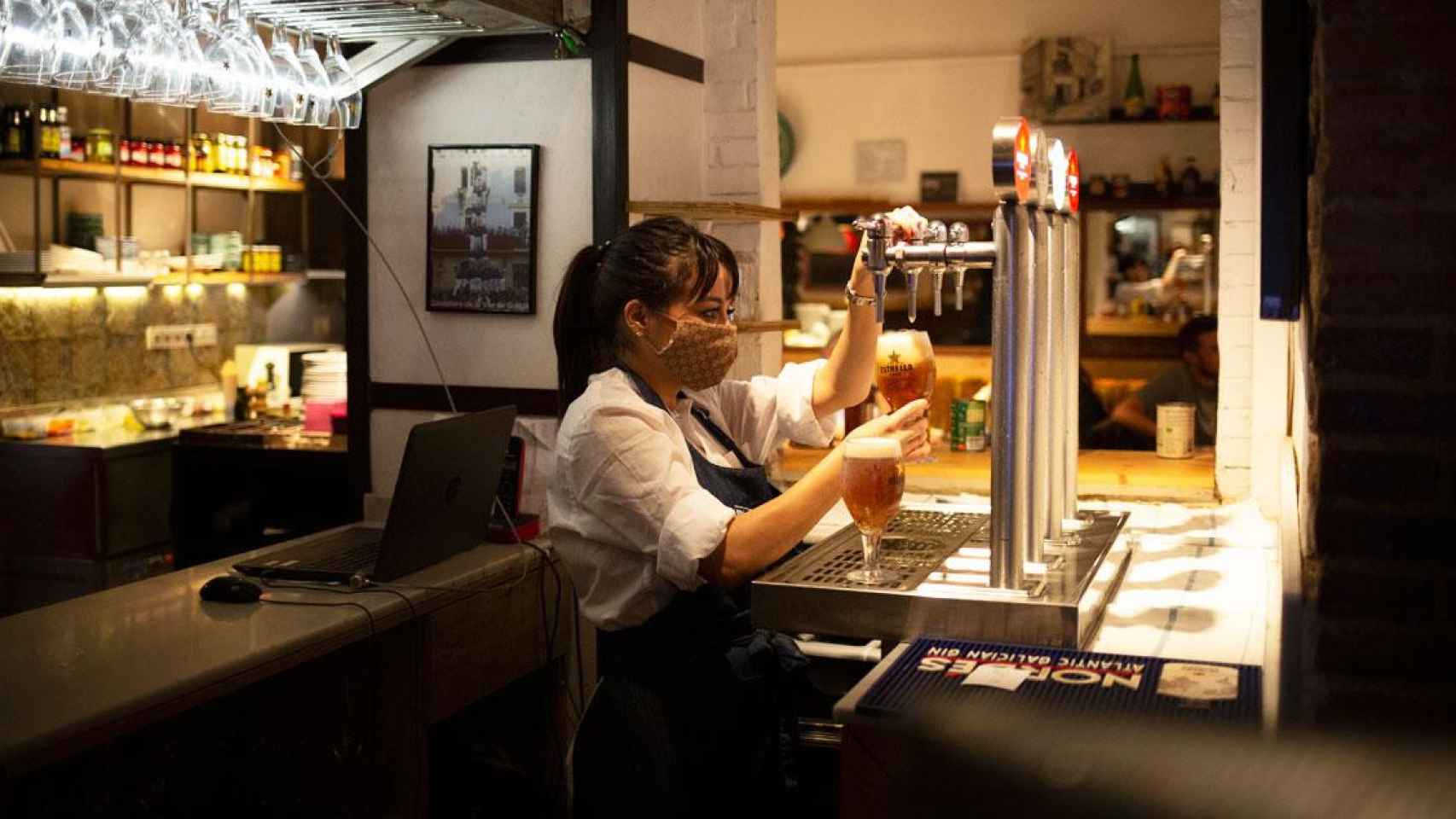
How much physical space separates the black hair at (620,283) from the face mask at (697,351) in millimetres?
56

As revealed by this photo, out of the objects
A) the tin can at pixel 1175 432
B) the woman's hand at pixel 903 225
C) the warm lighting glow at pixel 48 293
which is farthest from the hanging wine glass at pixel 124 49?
the warm lighting glow at pixel 48 293

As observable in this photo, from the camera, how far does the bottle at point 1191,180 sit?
734 centimetres

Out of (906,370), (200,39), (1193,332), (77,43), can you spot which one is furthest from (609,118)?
(1193,332)

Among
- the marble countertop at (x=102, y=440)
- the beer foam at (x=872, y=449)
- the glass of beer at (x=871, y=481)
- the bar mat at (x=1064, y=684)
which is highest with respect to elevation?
the beer foam at (x=872, y=449)

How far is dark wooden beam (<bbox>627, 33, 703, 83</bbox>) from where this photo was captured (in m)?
3.84

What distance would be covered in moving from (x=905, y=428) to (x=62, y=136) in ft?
17.2

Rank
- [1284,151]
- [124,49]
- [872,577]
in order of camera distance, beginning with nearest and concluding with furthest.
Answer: [1284,151] < [872,577] < [124,49]

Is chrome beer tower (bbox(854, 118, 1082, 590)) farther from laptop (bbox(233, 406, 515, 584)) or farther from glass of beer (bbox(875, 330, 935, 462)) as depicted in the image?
laptop (bbox(233, 406, 515, 584))

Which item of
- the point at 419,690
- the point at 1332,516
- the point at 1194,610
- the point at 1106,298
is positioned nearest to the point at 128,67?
the point at 419,690

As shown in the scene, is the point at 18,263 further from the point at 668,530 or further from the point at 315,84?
the point at 668,530

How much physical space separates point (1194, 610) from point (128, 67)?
240 cm

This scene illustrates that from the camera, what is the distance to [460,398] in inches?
158

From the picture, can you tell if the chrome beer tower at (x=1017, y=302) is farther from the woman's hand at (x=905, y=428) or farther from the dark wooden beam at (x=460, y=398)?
the dark wooden beam at (x=460, y=398)

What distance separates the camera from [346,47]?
13.3ft
